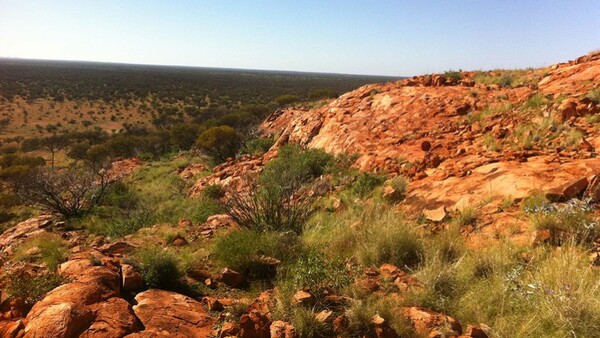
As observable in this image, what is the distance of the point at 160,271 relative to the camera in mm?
3941

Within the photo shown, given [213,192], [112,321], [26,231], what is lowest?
[26,231]

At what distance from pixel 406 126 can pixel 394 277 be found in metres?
7.54

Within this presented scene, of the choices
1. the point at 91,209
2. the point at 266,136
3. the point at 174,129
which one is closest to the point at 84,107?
the point at 174,129

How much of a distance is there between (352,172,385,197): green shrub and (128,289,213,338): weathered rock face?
15.6 feet

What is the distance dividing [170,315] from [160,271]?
850mm

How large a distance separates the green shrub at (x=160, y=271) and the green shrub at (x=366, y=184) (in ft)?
14.6

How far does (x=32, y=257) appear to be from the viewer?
5.05 m

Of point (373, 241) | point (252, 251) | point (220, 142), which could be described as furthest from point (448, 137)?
point (220, 142)

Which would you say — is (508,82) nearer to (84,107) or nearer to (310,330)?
(310,330)

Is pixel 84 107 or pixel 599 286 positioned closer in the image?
pixel 599 286

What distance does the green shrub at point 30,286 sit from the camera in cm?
311

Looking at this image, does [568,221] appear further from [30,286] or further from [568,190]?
[30,286]

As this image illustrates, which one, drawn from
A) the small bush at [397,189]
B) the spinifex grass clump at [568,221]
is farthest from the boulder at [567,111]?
the spinifex grass clump at [568,221]

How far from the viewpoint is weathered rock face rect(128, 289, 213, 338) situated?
296cm
